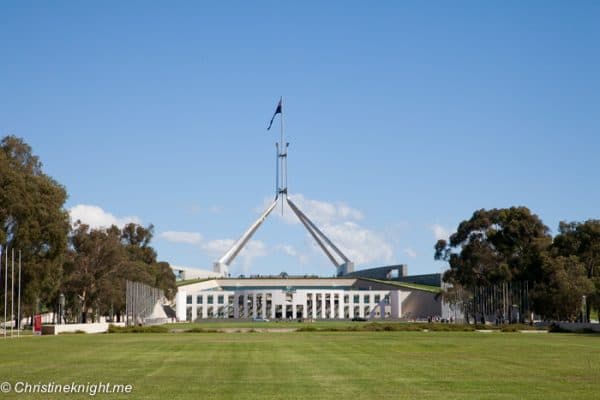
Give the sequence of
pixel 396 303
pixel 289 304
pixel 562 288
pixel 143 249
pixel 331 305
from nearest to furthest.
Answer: pixel 562 288
pixel 143 249
pixel 396 303
pixel 289 304
pixel 331 305

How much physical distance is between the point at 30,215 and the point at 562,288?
3963 centimetres

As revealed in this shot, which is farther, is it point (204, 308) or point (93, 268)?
point (204, 308)

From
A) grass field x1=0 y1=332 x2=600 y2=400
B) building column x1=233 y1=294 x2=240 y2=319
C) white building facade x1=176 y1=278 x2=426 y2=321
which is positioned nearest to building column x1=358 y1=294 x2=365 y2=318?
white building facade x1=176 y1=278 x2=426 y2=321

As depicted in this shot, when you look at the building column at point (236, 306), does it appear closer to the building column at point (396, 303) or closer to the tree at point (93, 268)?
the building column at point (396, 303)

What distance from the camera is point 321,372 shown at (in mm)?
21312

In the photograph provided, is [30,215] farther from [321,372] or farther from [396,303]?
[396,303]

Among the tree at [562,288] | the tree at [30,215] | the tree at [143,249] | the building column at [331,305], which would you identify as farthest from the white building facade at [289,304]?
the tree at [30,215]

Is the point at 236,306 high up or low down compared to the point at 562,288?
down

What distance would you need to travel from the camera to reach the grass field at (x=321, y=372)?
16.7 metres

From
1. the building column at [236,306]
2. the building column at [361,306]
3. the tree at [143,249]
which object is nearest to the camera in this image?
the tree at [143,249]

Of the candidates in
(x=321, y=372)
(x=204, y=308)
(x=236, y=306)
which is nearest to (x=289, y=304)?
(x=236, y=306)

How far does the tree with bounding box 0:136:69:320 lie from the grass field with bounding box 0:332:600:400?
2364 cm

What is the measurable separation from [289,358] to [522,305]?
5732 centimetres

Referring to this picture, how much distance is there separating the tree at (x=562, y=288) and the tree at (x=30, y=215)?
37683 mm
